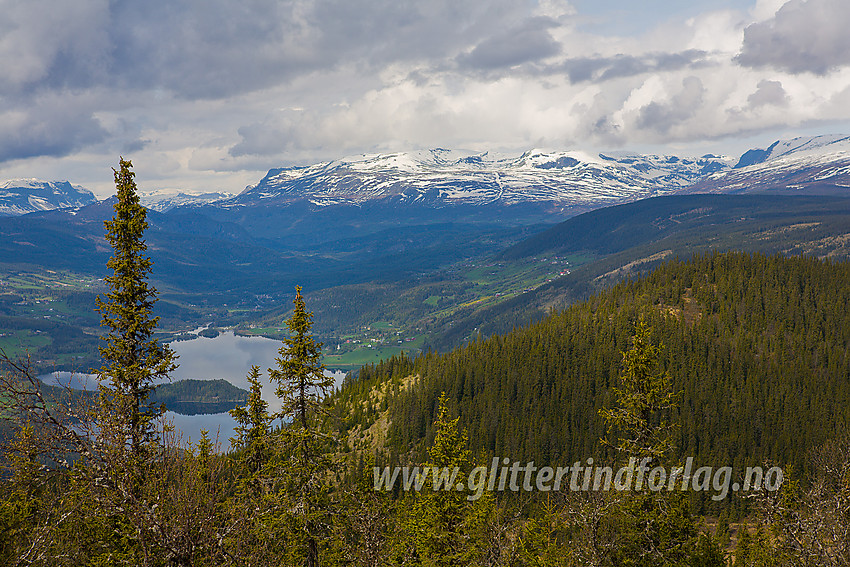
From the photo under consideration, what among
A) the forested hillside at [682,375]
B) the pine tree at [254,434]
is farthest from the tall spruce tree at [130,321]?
the forested hillside at [682,375]

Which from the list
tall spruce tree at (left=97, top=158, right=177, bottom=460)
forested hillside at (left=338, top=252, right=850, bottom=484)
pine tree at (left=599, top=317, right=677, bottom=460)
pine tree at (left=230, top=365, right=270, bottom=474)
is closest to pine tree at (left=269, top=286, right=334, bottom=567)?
tall spruce tree at (left=97, top=158, right=177, bottom=460)

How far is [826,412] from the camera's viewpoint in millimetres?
140875

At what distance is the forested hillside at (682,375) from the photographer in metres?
139

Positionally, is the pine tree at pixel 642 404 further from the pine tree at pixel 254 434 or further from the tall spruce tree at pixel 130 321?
the tall spruce tree at pixel 130 321

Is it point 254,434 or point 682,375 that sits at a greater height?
point 254,434

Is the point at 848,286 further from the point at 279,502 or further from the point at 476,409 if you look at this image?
the point at 279,502

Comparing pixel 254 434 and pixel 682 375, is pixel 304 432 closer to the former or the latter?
pixel 254 434

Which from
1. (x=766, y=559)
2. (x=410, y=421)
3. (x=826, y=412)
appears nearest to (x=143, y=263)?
(x=766, y=559)

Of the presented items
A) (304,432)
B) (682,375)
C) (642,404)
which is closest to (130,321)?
(304,432)

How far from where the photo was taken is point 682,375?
517 feet

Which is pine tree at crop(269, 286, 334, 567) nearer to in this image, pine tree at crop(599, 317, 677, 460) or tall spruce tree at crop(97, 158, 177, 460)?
tall spruce tree at crop(97, 158, 177, 460)

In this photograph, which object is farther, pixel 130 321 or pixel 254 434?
pixel 254 434

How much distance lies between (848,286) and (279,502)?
227 meters

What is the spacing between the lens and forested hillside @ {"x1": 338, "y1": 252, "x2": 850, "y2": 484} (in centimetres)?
13900
